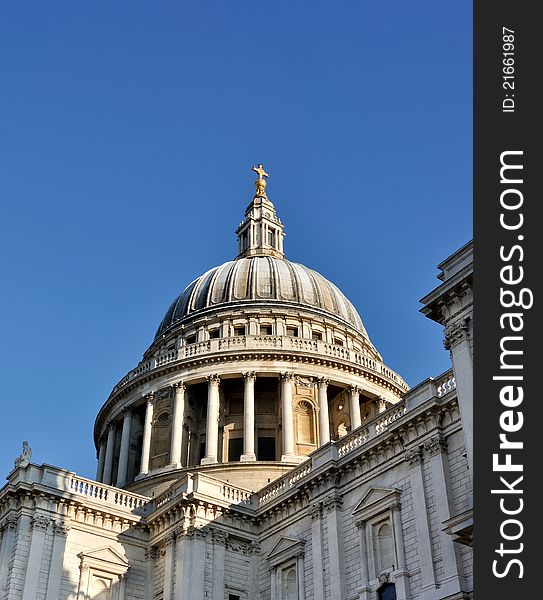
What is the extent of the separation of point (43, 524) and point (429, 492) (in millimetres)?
16679

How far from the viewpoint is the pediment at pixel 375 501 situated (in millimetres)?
32281

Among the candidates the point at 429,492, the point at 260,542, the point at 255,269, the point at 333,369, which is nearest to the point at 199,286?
the point at 255,269

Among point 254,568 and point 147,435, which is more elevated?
point 147,435

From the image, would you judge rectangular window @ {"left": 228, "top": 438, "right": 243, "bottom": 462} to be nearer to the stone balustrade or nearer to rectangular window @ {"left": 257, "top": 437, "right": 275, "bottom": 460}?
rectangular window @ {"left": 257, "top": 437, "right": 275, "bottom": 460}

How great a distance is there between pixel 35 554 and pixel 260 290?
3053 cm

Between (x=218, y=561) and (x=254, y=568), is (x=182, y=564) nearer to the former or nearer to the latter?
(x=218, y=561)

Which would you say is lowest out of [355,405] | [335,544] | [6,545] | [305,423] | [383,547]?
[383,547]

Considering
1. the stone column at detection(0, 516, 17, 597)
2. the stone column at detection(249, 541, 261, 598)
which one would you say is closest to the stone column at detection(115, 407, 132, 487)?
the stone column at detection(249, 541, 261, 598)

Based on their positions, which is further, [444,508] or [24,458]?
[24,458]

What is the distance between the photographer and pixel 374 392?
185 ft

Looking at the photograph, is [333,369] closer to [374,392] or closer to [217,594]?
[374,392]

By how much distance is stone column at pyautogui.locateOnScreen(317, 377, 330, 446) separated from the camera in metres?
52.5

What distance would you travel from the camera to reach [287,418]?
51969mm

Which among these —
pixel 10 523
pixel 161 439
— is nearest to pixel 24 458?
pixel 10 523
